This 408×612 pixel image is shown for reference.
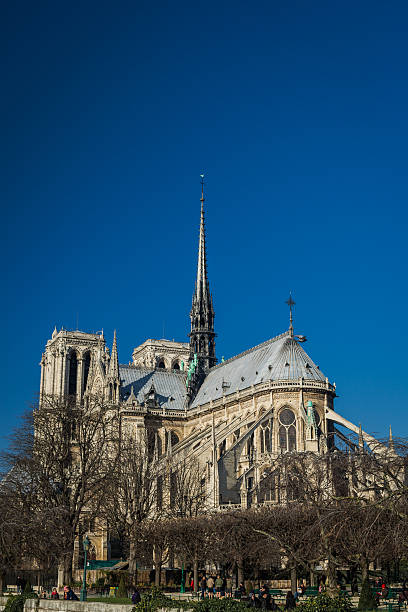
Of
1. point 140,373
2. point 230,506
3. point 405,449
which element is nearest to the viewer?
point 405,449

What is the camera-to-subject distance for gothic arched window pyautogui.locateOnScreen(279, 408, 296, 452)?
68.4m

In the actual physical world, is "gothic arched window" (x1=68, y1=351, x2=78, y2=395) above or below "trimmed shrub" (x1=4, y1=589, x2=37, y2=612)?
above

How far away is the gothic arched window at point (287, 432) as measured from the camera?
6838cm

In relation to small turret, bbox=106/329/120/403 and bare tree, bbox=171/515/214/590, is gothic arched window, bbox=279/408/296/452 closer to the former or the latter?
bare tree, bbox=171/515/214/590

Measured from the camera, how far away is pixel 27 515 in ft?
151

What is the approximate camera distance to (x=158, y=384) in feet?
303

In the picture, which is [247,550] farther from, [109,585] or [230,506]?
[230,506]

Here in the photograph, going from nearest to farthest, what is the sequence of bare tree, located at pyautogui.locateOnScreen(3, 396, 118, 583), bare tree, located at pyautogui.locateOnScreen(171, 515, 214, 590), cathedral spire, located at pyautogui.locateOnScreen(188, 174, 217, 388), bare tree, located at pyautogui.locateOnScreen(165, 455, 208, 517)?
bare tree, located at pyautogui.locateOnScreen(3, 396, 118, 583) < bare tree, located at pyautogui.locateOnScreen(171, 515, 214, 590) < bare tree, located at pyautogui.locateOnScreen(165, 455, 208, 517) < cathedral spire, located at pyautogui.locateOnScreen(188, 174, 217, 388)

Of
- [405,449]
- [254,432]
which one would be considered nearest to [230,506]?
[254,432]

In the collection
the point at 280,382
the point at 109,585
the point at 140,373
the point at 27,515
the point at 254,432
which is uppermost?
the point at 140,373

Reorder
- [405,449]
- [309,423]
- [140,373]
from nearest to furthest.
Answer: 1. [405,449]
2. [309,423]
3. [140,373]

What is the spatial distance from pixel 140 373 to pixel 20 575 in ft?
131

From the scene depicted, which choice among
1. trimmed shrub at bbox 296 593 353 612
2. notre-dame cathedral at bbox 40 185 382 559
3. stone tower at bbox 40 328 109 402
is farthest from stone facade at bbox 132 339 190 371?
trimmed shrub at bbox 296 593 353 612

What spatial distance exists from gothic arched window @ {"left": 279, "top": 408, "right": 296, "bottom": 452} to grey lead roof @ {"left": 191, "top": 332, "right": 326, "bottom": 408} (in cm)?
363
